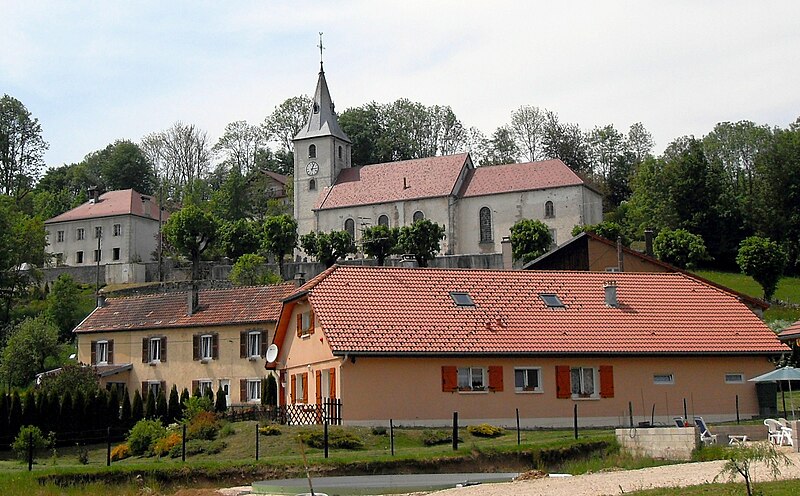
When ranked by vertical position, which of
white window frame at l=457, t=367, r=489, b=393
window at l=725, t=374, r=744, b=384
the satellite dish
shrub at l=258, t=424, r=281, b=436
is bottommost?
shrub at l=258, t=424, r=281, b=436

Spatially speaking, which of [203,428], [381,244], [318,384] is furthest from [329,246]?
[203,428]

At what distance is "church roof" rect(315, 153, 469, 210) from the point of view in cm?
9631

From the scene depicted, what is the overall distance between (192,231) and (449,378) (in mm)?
55848

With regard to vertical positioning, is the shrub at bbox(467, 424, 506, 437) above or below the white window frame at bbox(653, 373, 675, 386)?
below

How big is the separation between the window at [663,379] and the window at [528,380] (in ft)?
13.7

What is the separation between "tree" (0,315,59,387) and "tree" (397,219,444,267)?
29.5m

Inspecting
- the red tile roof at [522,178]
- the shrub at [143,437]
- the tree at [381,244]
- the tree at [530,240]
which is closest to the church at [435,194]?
the red tile roof at [522,178]

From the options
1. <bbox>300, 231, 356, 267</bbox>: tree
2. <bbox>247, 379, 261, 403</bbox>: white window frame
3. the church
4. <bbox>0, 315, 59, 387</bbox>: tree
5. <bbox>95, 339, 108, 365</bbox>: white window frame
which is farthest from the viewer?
the church

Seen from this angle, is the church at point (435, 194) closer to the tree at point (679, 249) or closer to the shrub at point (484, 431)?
the tree at point (679, 249)

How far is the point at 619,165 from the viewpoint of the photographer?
114 meters

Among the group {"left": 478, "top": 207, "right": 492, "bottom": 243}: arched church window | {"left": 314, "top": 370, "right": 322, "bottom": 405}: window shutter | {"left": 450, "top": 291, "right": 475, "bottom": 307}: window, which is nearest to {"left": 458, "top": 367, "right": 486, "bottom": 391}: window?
{"left": 450, "top": 291, "right": 475, "bottom": 307}: window

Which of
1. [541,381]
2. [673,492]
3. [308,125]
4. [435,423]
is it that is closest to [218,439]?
[435,423]

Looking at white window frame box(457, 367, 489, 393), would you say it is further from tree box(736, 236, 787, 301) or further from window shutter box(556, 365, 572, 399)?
tree box(736, 236, 787, 301)

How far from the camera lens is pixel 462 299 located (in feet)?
116
